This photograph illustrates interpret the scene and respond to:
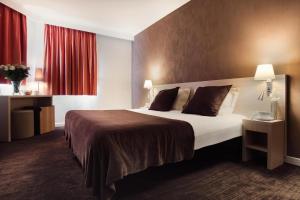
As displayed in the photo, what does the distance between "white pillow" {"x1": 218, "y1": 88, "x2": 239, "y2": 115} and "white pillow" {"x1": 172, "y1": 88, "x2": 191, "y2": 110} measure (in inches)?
27.0

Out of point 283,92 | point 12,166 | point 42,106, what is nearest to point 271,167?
point 283,92

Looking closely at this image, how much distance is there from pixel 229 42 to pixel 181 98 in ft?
3.86

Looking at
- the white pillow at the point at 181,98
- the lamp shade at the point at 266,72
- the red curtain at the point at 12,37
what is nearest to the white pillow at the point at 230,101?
the lamp shade at the point at 266,72

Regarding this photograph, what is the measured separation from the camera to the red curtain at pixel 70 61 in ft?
14.0

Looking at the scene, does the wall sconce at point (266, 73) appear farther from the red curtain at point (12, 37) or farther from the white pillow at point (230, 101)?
the red curtain at point (12, 37)

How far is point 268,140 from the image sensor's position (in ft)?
6.34

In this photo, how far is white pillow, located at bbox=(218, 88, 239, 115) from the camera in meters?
2.54

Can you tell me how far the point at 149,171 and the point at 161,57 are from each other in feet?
9.66

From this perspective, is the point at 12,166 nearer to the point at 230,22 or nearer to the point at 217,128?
the point at 217,128

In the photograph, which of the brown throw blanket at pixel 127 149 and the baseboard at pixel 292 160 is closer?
the brown throw blanket at pixel 127 149

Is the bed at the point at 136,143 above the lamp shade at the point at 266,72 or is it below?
below

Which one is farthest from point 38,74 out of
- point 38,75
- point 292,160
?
point 292,160

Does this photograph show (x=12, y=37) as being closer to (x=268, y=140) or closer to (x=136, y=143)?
(x=136, y=143)

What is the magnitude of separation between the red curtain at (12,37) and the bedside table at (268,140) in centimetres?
437
